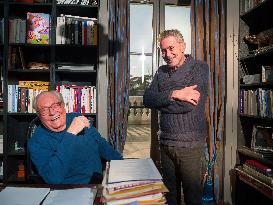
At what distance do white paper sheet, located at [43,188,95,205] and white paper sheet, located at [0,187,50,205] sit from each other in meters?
0.03

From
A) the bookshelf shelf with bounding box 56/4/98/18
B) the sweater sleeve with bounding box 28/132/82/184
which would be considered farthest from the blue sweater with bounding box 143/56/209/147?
the bookshelf shelf with bounding box 56/4/98/18

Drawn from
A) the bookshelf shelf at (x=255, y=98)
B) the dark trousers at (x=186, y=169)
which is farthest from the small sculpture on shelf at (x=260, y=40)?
the dark trousers at (x=186, y=169)

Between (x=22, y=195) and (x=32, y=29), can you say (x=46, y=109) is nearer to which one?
(x=22, y=195)

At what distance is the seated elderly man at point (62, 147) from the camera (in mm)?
1432

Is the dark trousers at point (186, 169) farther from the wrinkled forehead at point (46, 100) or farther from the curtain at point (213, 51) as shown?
the curtain at point (213, 51)

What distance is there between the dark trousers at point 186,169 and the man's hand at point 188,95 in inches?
13.8

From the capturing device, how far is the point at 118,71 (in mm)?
3193

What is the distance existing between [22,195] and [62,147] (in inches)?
13.9

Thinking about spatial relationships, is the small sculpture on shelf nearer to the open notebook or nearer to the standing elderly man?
the standing elderly man

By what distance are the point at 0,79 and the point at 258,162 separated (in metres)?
2.90

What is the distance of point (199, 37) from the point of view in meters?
3.23

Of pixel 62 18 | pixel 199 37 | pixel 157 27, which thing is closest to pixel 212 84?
pixel 199 37

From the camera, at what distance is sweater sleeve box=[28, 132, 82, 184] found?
1410 millimetres

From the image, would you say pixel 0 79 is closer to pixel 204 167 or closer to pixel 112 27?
pixel 112 27
